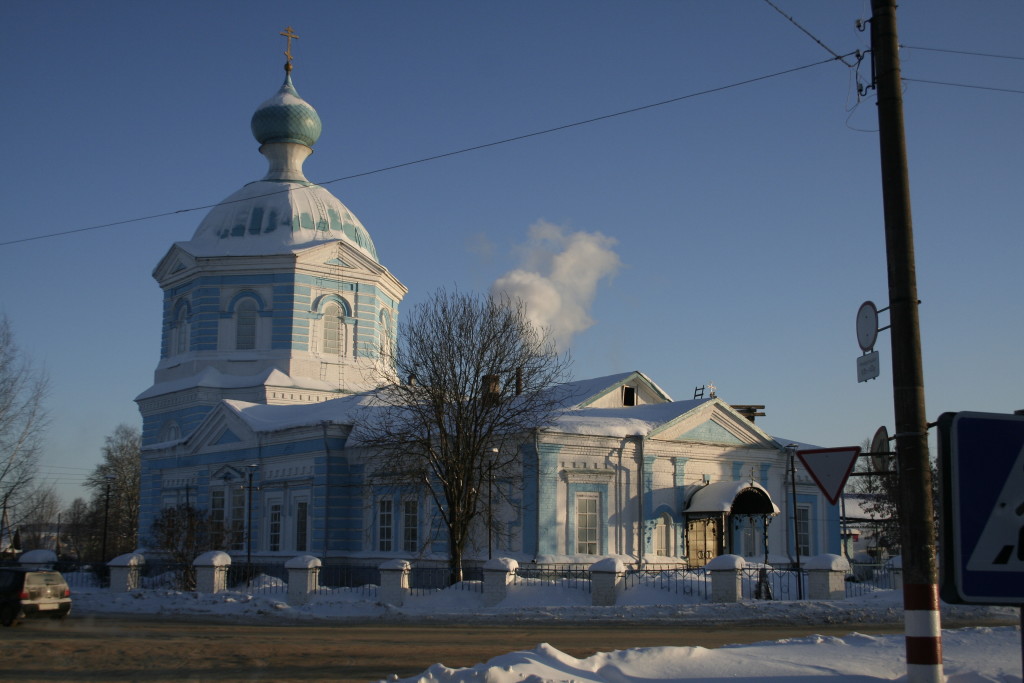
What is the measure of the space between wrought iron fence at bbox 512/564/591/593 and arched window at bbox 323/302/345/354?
15512 millimetres

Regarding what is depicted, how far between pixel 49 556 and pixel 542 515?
17320 mm

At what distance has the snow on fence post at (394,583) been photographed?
22.4m

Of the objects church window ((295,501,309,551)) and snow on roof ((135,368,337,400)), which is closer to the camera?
church window ((295,501,309,551))

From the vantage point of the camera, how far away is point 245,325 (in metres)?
38.5

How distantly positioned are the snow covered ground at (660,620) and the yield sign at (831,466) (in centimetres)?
172

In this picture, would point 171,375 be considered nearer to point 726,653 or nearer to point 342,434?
point 342,434

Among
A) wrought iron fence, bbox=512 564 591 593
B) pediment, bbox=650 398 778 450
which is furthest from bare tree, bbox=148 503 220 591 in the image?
pediment, bbox=650 398 778 450

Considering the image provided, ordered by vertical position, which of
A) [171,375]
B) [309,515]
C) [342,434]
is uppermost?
[171,375]

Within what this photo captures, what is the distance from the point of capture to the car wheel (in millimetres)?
17984

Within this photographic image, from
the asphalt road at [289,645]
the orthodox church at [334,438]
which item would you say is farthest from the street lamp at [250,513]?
the asphalt road at [289,645]

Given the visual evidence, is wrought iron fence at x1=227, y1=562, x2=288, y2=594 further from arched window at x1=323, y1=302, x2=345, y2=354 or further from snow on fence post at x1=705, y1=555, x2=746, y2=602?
snow on fence post at x1=705, y1=555, x2=746, y2=602

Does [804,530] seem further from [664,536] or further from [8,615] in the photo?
[8,615]

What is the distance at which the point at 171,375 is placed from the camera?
130 ft

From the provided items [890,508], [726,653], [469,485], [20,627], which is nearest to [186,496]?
[469,485]
